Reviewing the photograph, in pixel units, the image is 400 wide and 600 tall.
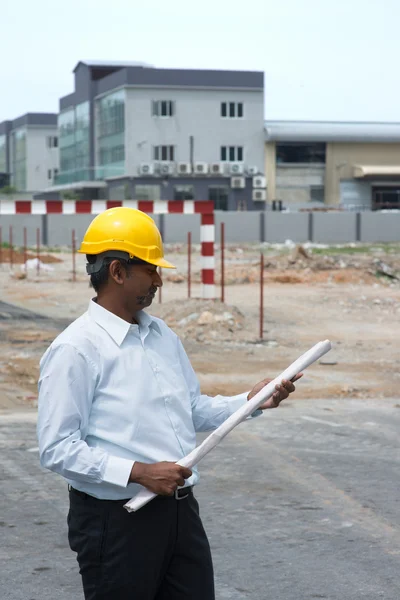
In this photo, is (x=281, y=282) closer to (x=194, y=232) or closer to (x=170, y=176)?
(x=194, y=232)

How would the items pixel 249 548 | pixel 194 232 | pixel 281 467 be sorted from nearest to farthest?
pixel 249 548, pixel 281 467, pixel 194 232

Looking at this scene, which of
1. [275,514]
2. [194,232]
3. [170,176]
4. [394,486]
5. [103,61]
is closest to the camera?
[275,514]

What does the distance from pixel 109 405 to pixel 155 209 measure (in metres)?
14.3

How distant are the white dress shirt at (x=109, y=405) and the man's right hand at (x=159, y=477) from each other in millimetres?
37

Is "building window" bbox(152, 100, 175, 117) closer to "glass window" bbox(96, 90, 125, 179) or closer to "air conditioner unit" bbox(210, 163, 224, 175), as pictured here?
"glass window" bbox(96, 90, 125, 179)

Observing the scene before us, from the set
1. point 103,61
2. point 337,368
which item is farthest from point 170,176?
point 337,368

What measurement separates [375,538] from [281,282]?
23.3 metres

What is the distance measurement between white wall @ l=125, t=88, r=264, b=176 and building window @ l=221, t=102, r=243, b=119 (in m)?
0.27

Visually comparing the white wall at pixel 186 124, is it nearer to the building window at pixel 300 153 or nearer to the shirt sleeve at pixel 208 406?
the building window at pixel 300 153

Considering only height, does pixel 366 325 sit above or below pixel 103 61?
below

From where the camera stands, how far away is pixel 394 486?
282 inches

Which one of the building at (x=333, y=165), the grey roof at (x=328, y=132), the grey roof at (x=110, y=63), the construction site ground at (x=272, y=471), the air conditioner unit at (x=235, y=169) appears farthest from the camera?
the grey roof at (x=110, y=63)

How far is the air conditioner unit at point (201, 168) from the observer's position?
73875mm

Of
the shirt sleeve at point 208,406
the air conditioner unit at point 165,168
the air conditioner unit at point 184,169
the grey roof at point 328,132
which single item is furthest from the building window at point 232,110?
the shirt sleeve at point 208,406
